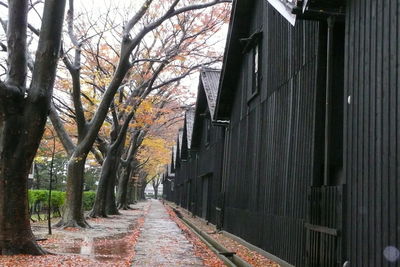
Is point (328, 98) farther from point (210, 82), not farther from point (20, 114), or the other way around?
point (210, 82)

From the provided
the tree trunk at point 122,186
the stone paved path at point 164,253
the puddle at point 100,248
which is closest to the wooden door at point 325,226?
the stone paved path at point 164,253

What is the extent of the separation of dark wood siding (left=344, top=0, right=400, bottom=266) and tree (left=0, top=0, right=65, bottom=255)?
21.9 ft

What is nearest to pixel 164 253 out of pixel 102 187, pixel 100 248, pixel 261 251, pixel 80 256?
pixel 100 248

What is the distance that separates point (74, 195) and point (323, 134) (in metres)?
12.6

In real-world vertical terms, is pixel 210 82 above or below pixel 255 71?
above

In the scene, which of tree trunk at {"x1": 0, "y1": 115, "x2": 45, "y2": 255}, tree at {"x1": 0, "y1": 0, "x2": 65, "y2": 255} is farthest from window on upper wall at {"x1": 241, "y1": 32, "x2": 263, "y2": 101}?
tree trunk at {"x1": 0, "y1": 115, "x2": 45, "y2": 255}

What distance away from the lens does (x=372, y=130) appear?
596cm

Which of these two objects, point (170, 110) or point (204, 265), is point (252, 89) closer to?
point (204, 265)

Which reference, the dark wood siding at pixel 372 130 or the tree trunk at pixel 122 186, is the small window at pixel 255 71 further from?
the tree trunk at pixel 122 186

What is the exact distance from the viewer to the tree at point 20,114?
32.7 feet

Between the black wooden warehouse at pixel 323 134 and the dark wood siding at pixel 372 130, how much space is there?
0.5 inches

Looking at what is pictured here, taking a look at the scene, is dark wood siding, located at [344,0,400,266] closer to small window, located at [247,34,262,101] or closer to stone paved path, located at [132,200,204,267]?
stone paved path, located at [132,200,204,267]

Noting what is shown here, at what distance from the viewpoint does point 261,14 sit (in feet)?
47.1

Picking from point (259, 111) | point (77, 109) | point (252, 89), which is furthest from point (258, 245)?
point (77, 109)
